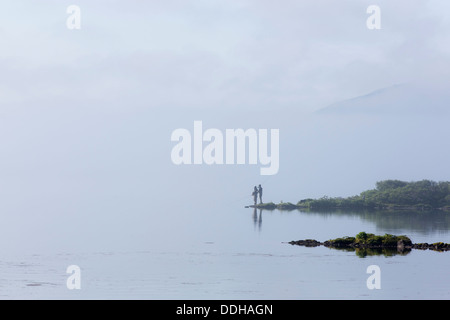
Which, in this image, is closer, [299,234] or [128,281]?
[128,281]

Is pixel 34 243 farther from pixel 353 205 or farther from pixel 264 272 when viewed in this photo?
pixel 353 205

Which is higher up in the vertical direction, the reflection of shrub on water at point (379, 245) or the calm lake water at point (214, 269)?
the reflection of shrub on water at point (379, 245)

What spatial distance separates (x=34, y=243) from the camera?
82.3 m

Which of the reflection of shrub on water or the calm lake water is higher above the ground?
the reflection of shrub on water

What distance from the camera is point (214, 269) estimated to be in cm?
6103

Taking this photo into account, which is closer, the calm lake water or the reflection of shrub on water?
the calm lake water

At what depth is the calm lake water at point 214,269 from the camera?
50.7 m

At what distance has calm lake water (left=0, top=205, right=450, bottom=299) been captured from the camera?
5066 cm

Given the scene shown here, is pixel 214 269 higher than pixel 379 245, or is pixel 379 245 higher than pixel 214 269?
pixel 379 245

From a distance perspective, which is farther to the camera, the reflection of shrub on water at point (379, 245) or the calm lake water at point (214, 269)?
the reflection of shrub on water at point (379, 245)

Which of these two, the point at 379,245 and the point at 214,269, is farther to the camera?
the point at 379,245
